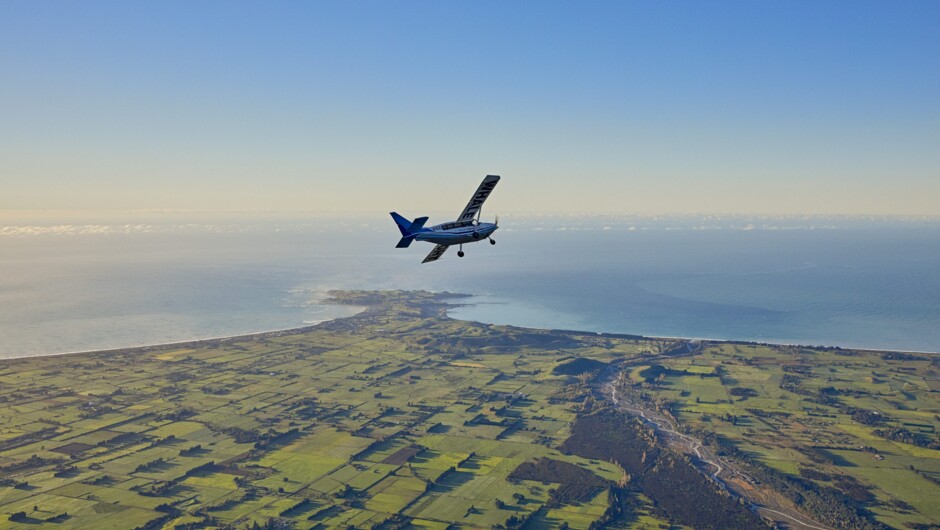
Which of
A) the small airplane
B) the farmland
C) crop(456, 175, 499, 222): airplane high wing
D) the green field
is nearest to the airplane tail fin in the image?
the small airplane

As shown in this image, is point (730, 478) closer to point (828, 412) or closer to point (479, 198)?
point (828, 412)

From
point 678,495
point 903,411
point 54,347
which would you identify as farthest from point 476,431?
point 54,347

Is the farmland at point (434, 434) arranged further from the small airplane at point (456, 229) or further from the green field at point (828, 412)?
the small airplane at point (456, 229)

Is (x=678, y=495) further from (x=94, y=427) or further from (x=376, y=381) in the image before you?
(x=94, y=427)

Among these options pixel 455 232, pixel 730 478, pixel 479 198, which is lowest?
pixel 730 478

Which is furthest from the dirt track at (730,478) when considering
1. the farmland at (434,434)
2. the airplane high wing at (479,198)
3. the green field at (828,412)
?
the airplane high wing at (479,198)

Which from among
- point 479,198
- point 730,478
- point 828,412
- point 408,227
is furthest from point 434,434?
point 828,412
